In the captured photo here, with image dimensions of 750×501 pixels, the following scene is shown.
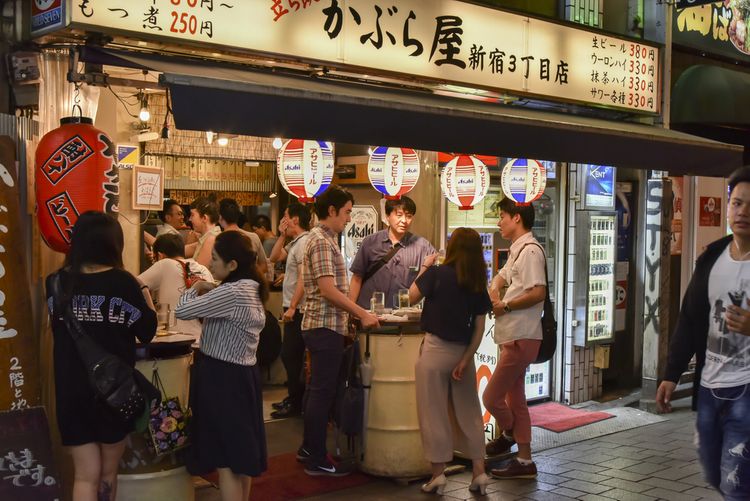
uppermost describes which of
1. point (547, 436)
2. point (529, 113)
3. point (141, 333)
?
point (529, 113)

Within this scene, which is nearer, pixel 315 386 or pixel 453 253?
pixel 453 253

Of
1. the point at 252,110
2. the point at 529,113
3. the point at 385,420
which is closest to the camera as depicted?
the point at 252,110

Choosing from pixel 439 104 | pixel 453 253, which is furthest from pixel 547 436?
pixel 439 104

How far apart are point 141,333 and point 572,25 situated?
6.53m

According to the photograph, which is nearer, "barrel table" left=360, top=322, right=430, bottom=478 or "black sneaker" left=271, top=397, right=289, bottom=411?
"barrel table" left=360, top=322, right=430, bottom=478

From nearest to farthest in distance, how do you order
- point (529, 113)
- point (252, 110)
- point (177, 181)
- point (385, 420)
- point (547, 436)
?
point (252, 110) < point (385, 420) < point (529, 113) < point (547, 436) < point (177, 181)

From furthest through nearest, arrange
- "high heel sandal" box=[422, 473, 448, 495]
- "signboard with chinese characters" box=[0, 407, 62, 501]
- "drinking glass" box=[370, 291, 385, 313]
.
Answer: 1. "drinking glass" box=[370, 291, 385, 313]
2. "high heel sandal" box=[422, 473, 448, 495]
3. "signboard with chinese characters" box=[0, 407, 62, 501]

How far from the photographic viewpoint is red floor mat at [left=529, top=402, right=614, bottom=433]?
9320mm

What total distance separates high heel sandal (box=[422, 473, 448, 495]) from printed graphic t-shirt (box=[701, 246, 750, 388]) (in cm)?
262

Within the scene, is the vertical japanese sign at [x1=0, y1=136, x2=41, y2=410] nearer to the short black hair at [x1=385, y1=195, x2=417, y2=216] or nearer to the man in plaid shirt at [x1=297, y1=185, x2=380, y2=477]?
the man in plaid shirt at [x1=297, y1=185, x2=380, y2=477]

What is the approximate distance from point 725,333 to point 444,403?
2543 millimetres

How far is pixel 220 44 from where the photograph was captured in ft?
21.6

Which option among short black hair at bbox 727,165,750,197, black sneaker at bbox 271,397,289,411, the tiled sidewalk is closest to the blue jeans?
short black hair at bbox 727,165,750,197

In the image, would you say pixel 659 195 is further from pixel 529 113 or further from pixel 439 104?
pixel 439 104
